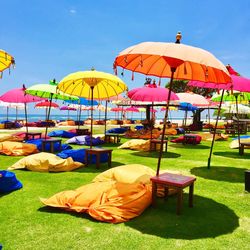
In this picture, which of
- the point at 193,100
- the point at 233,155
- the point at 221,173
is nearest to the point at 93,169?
the point at 221,173

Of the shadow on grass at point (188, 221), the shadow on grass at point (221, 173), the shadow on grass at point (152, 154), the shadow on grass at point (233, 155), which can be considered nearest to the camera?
the shadow on grass at point (188, 221)

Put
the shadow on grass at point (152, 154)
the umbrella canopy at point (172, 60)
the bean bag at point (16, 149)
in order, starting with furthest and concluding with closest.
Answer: the shadow on grass at point (152, 154)
the bean bag at point (16, 149)
the umbrella canopy at point (172, 60)

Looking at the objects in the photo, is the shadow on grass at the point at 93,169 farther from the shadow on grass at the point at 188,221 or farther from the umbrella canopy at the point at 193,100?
the umbrella canopy at the point at 193,100

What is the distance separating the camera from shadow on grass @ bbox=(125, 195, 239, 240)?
435 cm

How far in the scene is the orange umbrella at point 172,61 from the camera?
476 centimetres

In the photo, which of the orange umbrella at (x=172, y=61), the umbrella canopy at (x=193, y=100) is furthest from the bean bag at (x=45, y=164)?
the umbrella canopy at (x=193, y=100)

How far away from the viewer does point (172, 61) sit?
5.56m

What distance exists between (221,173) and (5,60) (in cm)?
650

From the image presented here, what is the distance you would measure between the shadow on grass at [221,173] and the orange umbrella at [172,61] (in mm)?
2868

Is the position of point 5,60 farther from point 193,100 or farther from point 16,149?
point 193,100

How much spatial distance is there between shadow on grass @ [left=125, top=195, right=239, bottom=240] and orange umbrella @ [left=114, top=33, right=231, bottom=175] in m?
0.86

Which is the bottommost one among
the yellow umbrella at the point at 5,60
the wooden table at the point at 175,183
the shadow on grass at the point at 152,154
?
the shadow on grass at the point at 152,154

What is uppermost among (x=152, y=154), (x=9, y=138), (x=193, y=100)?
(x=193, y=100)

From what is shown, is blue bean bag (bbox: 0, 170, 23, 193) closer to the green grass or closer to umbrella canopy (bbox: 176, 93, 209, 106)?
the green grass
